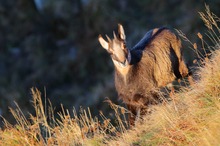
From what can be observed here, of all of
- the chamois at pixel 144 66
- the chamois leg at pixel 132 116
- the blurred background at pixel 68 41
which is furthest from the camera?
the blurred background at pixel 68 41

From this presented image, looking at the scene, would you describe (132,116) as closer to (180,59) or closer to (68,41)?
(180,59)

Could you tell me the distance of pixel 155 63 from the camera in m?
9.66

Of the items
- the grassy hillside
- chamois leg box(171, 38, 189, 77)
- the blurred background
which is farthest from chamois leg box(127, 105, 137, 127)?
the blurred background

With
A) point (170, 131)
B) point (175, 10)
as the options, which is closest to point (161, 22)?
point (175, 10)

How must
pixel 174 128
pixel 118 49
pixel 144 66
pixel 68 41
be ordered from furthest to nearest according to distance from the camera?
pixel 68 41 → pixel 144 66 → pixel 118 49 → pixel 174 128

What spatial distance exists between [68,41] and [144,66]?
20.1m

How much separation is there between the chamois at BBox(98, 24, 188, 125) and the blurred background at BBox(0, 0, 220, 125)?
31.7 ft

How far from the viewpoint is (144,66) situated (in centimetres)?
948

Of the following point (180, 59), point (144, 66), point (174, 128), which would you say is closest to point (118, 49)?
point (144, 66)

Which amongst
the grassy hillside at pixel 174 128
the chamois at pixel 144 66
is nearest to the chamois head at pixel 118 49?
the chamois at pixel 144 66

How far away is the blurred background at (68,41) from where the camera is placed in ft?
74.5

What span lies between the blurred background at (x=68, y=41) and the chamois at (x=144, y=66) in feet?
31.7

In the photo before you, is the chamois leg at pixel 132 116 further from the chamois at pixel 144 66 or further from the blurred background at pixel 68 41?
the blurred background at pixel 68 41

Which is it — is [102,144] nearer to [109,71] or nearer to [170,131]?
[170,131]
